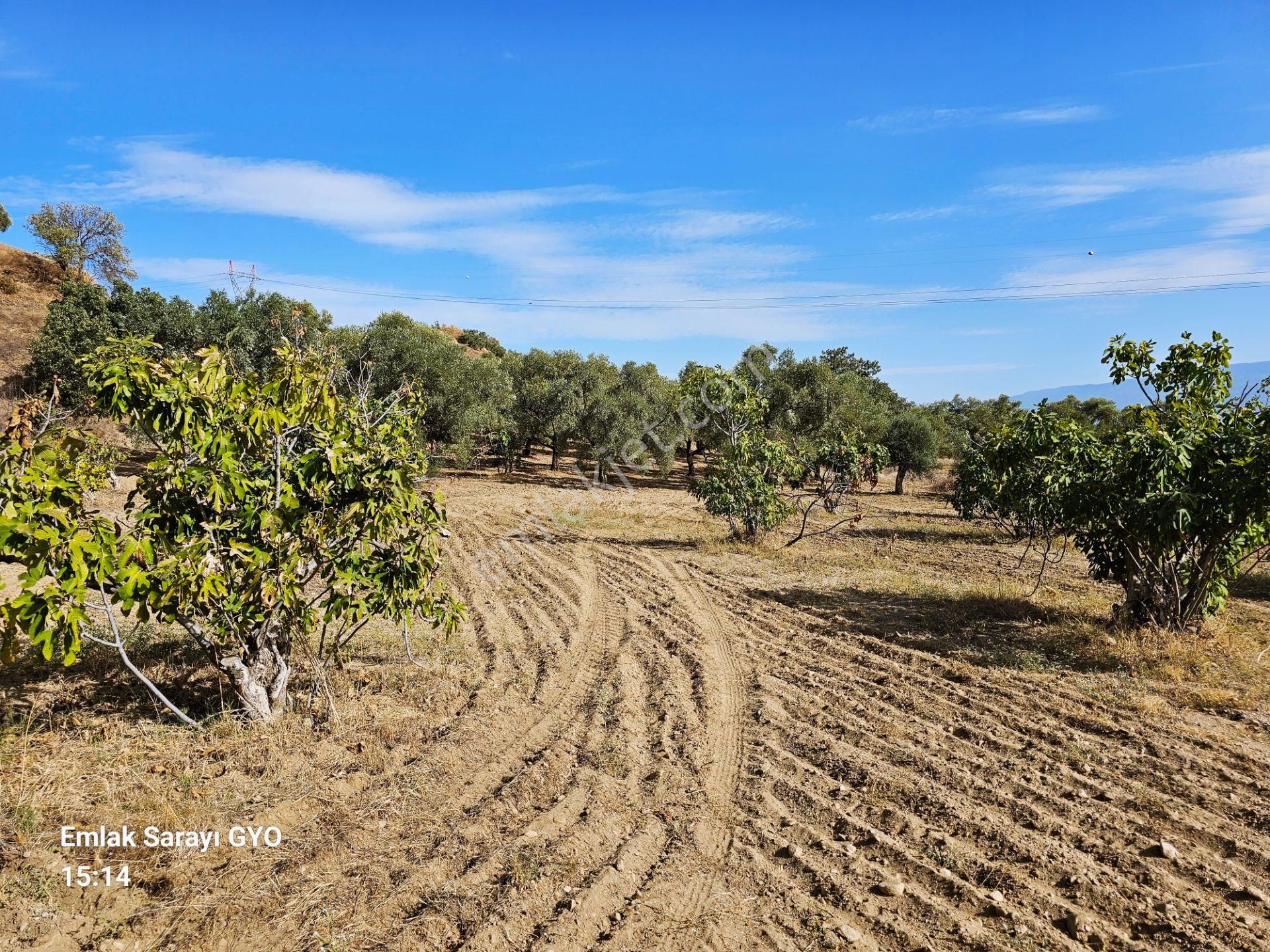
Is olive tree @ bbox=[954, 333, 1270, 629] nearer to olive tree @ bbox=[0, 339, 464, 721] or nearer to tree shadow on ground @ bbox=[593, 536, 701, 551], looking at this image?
tree shadow on ground @ bbox=[593, 536, 701, 551]

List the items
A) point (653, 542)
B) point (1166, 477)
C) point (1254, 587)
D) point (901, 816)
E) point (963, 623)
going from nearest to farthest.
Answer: point (901, 816) → point (1166, 477) → point (963, 623) → point (1254, 587) → point (653, 542)

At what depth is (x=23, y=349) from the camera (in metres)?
32.7

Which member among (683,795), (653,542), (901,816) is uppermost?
(653,542)

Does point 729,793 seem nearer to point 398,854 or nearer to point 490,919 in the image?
point 490,919

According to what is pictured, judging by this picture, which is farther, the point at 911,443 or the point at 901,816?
the point at 911,443

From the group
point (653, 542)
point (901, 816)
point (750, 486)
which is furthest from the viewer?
point (653, 542)

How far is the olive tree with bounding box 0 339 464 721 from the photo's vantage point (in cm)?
439

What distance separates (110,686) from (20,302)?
47.7 m

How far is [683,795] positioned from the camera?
5480 millimetres

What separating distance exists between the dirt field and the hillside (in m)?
33.0

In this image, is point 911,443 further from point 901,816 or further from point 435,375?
point 901,816

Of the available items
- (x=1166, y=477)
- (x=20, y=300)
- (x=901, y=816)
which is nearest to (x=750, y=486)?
(x=1166, y=477)

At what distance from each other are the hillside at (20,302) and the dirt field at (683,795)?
3297cm

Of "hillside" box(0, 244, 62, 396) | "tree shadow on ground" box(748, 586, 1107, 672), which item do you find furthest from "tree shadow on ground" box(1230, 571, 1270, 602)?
"hillside" box(0, 244, 62, 396)
